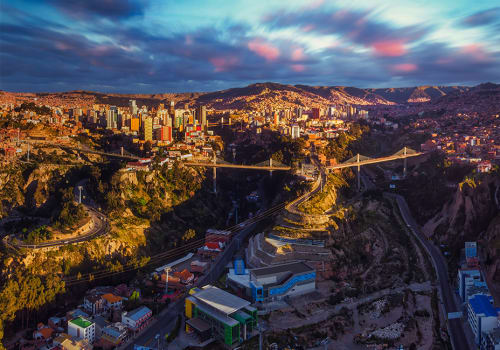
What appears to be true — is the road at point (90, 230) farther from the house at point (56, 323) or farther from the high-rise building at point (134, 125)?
the high-rise building at point (134, 125)

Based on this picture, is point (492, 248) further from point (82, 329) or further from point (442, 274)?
point (82, 329)

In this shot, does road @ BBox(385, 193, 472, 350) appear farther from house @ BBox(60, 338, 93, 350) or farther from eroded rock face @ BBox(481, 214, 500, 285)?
house @ BBox(60, 338, 93, 350)

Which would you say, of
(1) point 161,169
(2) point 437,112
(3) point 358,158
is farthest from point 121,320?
(2) point 437,112

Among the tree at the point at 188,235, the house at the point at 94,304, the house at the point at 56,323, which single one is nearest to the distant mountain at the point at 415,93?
the tree at the point at 188,235

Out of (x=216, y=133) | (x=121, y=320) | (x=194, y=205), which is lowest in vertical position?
(x=121, y=320)

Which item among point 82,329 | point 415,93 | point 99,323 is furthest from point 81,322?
point 415,93

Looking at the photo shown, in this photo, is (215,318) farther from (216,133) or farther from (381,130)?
(381,130)

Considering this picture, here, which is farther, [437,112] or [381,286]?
[437,112]
